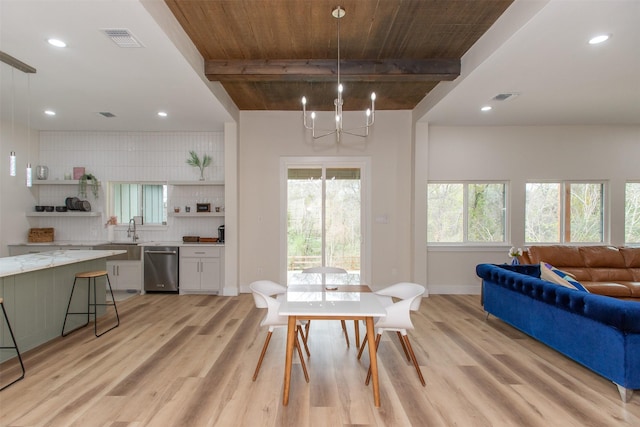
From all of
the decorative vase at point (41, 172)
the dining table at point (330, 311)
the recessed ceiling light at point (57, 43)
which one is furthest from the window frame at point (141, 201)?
the dining table at point (330, 311)

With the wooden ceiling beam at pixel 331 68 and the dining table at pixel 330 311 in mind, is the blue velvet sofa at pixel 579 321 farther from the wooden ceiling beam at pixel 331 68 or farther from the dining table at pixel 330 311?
the wooden ceiling beam at pixel 331 68

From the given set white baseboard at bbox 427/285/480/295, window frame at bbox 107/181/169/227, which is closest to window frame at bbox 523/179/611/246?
white baseboard at bbox 427/285/480/295

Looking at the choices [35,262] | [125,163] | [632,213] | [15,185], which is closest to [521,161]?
[632,213]

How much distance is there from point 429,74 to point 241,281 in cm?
432

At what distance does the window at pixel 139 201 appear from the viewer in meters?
6.02

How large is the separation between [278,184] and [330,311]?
3.69 m

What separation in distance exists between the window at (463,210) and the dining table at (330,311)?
11.3 ft

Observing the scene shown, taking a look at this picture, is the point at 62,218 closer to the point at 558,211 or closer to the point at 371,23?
the point at 371,23

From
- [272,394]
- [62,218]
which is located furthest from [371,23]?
[62,218]

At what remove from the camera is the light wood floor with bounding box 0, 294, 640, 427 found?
2.21 m

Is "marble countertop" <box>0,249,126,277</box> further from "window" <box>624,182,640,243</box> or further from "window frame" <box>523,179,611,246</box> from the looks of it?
"window" <box>624,182,640,243</box>

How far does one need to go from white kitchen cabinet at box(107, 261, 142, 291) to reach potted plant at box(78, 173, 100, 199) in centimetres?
146

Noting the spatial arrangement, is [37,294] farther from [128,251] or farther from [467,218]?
[467,218]

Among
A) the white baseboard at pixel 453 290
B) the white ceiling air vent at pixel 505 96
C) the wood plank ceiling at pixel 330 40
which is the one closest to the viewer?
the wood plank ceiling at pixel 330 40
